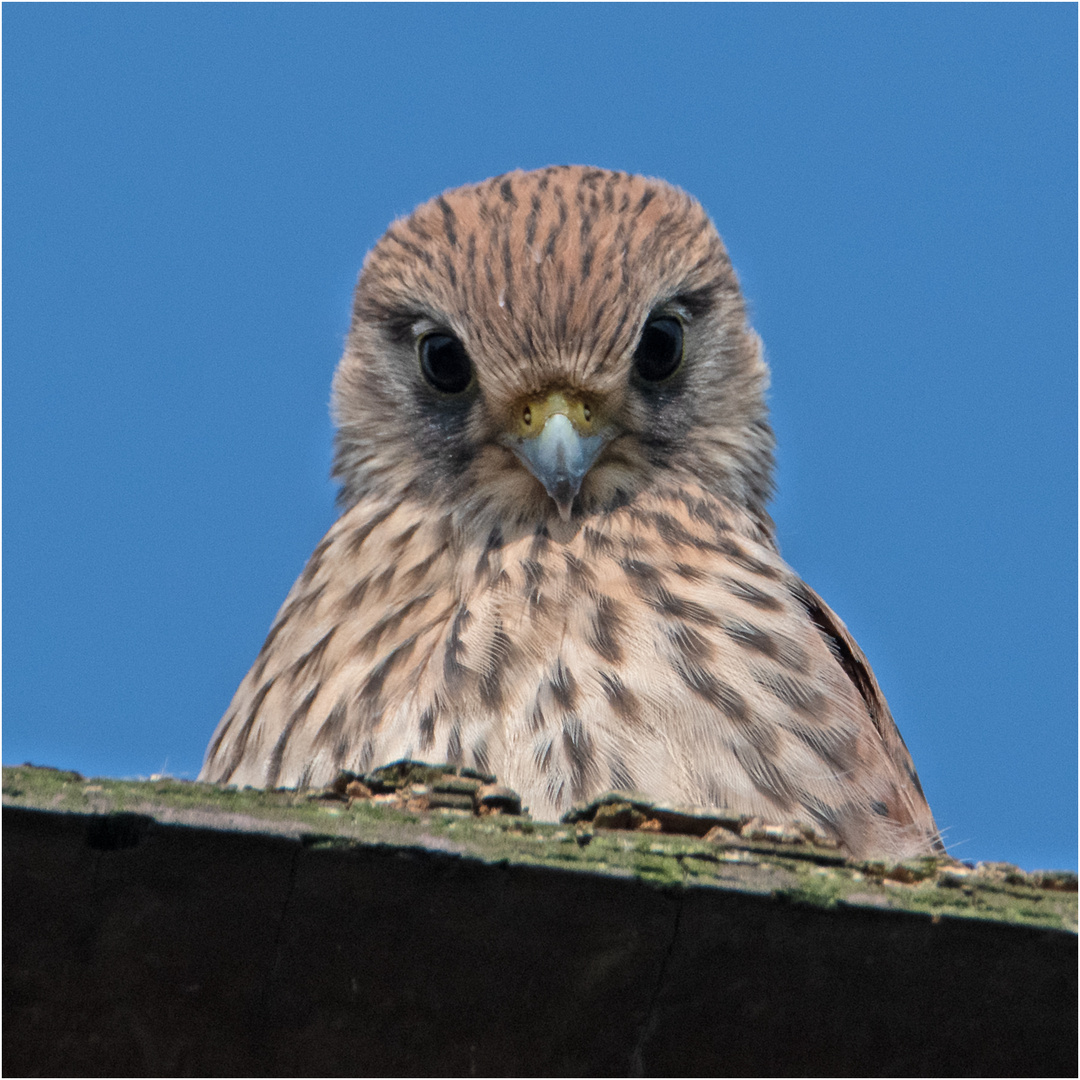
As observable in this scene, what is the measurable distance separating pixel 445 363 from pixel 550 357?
0.44 metres

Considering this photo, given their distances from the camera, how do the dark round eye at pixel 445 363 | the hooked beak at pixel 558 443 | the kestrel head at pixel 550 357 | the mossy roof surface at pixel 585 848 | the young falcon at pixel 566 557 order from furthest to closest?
1. the dark round eye at pixel 445 363
2. the kestrel head at pixel 550 357
3. the hooked beak at pixel 558 443
4. the young falcon at pixel 566 557
5. the mossy roof surface at pixel 585 848

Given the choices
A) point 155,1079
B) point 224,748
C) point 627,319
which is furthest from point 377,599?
point 155,1079

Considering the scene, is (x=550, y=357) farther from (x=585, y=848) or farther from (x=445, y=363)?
(x=585, y=848)

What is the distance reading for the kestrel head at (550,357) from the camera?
3648mm

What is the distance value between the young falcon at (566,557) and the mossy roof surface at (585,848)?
1212 mm

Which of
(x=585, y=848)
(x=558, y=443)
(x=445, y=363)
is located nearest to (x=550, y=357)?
(x=558, y=443)

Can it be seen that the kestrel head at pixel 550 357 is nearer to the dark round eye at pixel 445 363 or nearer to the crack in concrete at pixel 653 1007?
the dark round eye at pixel 445 363

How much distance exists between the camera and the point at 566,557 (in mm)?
3566

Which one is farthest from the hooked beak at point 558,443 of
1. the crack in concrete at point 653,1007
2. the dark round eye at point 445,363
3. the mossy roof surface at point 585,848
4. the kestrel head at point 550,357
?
the crack in concrete at point 653,1007

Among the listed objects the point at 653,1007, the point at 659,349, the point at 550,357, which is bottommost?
the point at 653,1007

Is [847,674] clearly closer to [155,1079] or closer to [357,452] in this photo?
[357,452]

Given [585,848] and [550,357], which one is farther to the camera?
[550,357]

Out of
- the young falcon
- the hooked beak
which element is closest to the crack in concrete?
the young falcon

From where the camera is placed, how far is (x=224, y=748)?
11.9ft
